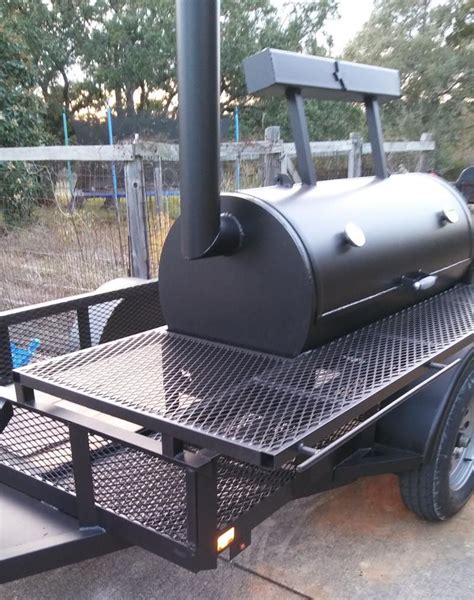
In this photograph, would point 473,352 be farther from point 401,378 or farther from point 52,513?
point 52,513

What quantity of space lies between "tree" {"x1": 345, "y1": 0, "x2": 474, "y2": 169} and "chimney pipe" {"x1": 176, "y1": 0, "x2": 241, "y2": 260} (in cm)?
1215

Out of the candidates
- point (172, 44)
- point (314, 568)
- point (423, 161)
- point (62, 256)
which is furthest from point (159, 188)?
point (172, 44)

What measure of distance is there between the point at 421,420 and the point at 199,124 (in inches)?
52.1

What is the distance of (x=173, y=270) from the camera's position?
210 cm

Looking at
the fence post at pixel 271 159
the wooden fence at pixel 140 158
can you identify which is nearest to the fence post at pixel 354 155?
the wooden fence at pixel 140 158

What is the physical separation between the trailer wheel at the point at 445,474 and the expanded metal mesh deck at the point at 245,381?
343mm

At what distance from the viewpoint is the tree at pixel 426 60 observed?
13.1 meters

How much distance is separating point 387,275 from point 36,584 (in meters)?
1.73

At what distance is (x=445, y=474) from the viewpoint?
228 cm

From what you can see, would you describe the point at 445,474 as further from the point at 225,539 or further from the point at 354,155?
the point at 354,155

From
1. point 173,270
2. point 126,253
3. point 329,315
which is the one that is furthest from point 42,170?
point 329,315

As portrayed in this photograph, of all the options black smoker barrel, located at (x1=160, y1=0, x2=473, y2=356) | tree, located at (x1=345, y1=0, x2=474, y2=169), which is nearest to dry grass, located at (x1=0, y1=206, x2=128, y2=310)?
black smoker barrel, located at (x1=160, y1=0, x2=473, y2=356)

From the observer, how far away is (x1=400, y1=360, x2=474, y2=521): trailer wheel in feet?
7.29

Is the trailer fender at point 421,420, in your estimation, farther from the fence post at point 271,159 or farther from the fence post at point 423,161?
the fence post at point 423,161
